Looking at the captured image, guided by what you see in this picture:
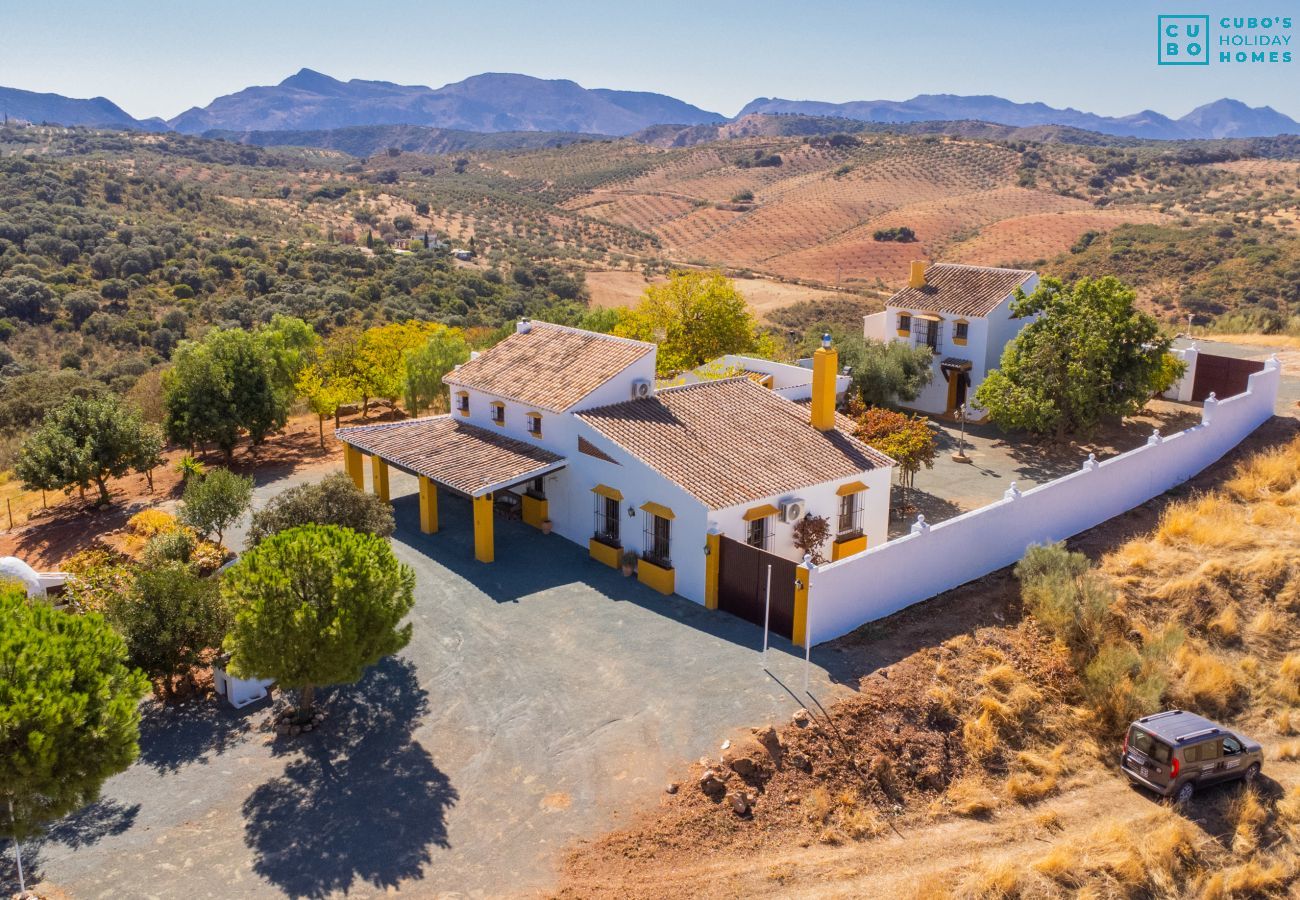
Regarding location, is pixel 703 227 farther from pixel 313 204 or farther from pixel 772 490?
pixel 772 490

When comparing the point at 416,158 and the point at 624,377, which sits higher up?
the point at 416,158

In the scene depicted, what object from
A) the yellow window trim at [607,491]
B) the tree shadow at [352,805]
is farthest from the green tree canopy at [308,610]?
the yellow window trim at [607,491]

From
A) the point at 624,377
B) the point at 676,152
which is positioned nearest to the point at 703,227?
the point at 676,152

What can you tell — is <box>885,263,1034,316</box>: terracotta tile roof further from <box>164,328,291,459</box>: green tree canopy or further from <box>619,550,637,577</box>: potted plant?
<box>164,328,291,459</box>: green tree canopy

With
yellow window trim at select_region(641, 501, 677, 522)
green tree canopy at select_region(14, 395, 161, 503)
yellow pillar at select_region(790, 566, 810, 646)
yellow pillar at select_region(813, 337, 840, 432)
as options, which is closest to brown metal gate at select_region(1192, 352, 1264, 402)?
yellow pillar at select_region(813, 337, 840, 432)

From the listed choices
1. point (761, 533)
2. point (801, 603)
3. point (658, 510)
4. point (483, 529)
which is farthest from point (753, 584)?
point (483, 529)

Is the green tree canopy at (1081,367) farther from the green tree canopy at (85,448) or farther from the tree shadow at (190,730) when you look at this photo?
the green tree canopy at (85,448)
